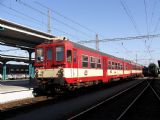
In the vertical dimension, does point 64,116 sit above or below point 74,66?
below

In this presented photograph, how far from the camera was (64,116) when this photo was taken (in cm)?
1203

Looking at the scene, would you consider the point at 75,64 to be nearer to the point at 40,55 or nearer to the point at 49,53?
the point at 49,53

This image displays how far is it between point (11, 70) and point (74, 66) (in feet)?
184

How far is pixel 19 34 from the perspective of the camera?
23438 millimetres

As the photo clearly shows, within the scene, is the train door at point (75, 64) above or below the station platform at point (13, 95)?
above

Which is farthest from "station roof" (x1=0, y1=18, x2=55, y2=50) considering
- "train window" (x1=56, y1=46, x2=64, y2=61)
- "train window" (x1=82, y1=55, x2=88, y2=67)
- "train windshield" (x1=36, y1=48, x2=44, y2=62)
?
"train window" (x1=82, y1=55, x2=88, y2=67)

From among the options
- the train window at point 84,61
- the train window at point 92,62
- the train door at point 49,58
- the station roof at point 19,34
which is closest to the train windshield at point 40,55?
the train door at point 49,58

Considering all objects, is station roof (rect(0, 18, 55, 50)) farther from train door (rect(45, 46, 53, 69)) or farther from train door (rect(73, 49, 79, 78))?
train door (rect(73, 49, 79, 78))

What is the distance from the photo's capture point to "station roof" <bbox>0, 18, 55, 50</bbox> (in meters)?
20.8

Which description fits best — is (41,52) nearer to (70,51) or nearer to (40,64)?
(40,64)

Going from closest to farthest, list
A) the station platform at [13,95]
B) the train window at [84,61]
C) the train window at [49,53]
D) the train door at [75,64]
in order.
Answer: the station platform at [13,95] < the train window at [49,53] < the train door at [75,64] < the train window at [84,61]

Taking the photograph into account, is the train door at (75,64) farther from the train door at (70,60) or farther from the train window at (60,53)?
the train window at (60,53)

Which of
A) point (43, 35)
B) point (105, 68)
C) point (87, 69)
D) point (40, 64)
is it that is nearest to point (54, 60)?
point (40, 64)

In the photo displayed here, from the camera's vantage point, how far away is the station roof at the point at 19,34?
20.8 meters
